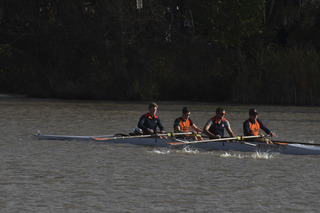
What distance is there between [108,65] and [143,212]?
35.8 metres

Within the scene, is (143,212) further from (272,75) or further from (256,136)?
(272,75)

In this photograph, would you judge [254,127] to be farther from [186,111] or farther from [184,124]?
[184,124]

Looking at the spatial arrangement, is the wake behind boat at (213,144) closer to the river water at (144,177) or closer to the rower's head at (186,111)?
the river water at (144,177)

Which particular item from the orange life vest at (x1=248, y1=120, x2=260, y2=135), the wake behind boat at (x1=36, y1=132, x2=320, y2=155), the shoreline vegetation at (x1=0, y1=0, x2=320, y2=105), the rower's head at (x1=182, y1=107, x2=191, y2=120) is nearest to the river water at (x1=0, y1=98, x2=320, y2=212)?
the wake behind boat at (x1=36, y1=132, x2=320, y2=155)

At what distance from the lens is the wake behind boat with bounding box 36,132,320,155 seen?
19359 millimetres

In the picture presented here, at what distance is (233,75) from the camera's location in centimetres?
4550

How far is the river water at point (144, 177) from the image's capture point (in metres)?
12.2

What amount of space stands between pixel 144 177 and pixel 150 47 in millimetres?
32651

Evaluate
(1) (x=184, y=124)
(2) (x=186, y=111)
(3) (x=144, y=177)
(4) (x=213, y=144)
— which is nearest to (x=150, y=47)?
(1) (x=184, y=124)

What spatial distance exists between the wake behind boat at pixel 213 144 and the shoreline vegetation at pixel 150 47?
21386 mm

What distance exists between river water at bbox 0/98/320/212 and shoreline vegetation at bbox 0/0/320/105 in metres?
19.0

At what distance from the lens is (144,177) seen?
15.1 meters

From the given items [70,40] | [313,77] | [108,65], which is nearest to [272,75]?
[313,77]

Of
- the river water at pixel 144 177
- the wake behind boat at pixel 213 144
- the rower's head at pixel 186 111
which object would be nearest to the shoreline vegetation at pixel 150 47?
the river water at pixel 144 177
